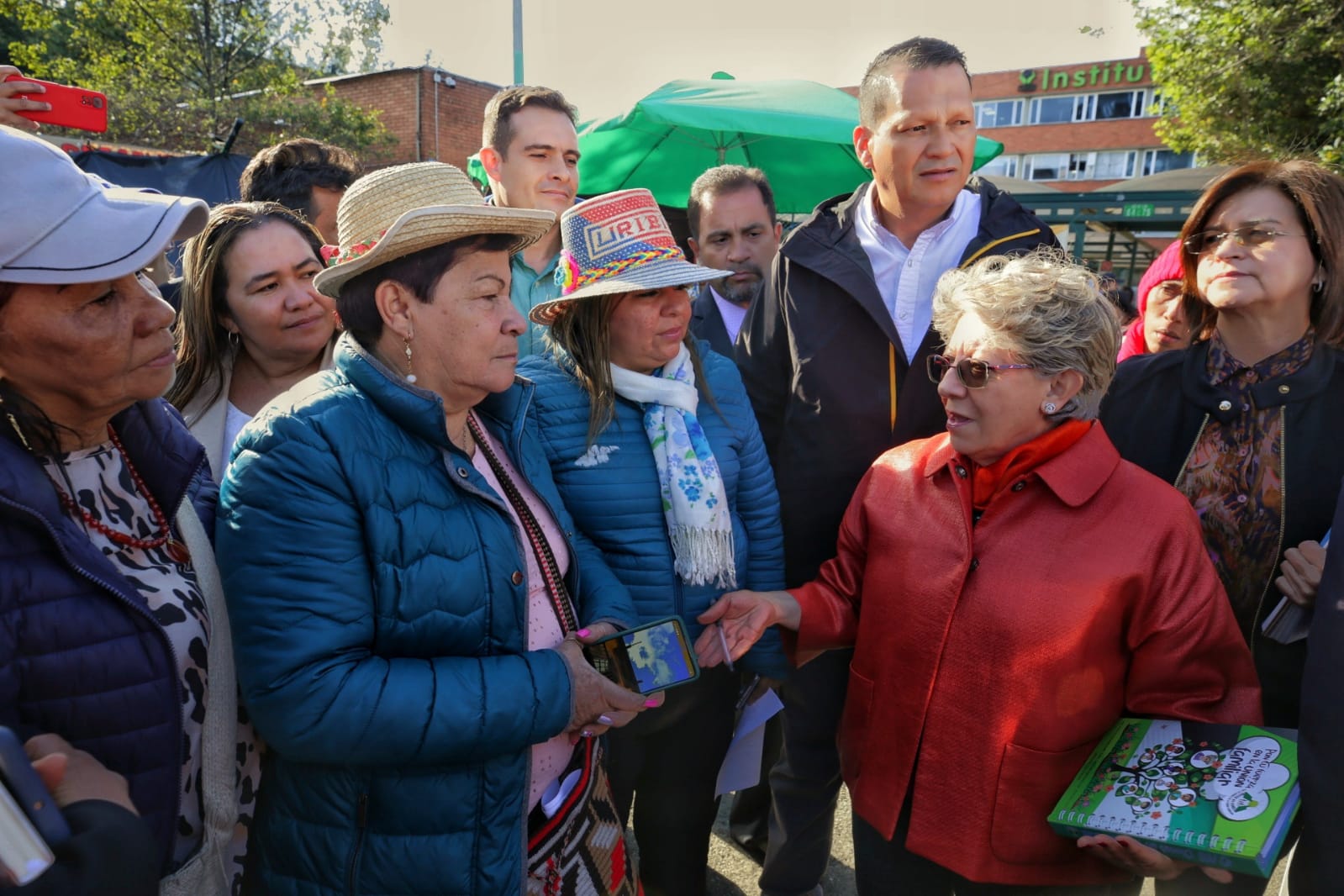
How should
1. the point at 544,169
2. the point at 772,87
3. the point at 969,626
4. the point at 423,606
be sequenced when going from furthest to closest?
the point at 772,87 → the point at 544,169 → the point at 969,626 → the point at 423,606

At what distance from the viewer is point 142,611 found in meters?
1.33

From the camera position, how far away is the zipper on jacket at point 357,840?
4.98 ft

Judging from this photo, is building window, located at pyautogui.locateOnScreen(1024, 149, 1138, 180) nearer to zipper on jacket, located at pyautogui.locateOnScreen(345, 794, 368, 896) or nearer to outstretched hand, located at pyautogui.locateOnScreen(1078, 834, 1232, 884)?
outstretched hand, located at pyautogui.locateOnScreen(1078, 834, 1232, 884)

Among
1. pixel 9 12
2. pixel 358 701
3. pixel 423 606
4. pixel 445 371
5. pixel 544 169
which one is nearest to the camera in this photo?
pixel 358 701

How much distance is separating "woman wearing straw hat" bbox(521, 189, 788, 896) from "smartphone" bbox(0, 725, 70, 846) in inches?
57.4

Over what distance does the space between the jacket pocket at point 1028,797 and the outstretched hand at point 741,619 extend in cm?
65

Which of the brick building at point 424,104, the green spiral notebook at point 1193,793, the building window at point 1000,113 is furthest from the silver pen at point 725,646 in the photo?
the building window at point 1000,113

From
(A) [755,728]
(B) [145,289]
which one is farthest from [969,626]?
(B) [145,289]

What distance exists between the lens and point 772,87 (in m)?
5.66

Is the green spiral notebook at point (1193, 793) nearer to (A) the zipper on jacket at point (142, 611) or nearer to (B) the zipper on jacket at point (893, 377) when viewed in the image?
(B) the zipper on jacket at point (893, 377)

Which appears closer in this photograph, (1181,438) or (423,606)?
(423,606)

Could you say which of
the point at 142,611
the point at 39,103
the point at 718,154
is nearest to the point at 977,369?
the point at 142,611

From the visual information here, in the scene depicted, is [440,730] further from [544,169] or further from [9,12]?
[9,12]

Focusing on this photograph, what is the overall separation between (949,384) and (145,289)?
175cm
